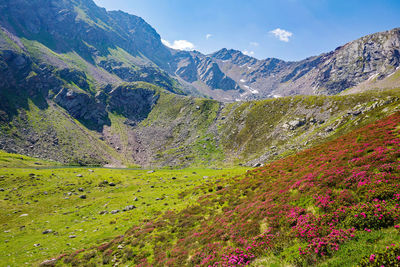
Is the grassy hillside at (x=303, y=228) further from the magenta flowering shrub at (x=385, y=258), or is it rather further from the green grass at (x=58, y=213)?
the green grass at (x=58, y=213)

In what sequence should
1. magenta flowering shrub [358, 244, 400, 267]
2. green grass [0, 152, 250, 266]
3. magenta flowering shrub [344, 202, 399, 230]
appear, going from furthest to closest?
green grass [0, 152, 250, 266] → magenta flowering shrub [344, 202, 399, 230] → magenta flowering shrub [358, 244, 400, 267]

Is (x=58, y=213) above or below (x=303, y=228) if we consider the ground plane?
below

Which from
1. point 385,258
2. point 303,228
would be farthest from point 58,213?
point 385,258

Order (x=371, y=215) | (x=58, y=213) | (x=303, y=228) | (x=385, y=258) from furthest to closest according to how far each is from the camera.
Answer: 1. (x=58, y=213)
2. (x=303, y=228)
3. (x=371, y=215)
4. (x=385, y=258)

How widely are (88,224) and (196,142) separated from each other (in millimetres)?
133802

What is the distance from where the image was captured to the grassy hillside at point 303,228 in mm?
11094

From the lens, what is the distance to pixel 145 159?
18238cm

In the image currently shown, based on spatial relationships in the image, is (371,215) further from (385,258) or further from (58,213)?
(58,213)

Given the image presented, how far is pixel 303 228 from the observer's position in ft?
46.1

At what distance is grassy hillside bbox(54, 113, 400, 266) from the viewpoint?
437 inches

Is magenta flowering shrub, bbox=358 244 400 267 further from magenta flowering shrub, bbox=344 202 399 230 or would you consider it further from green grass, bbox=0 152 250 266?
green grass, bbox=0 152 250 266

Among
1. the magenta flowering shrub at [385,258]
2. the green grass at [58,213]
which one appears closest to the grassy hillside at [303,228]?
the magenta flowering shrub at [385,258]

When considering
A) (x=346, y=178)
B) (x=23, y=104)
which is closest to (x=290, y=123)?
(x=346, y=178)

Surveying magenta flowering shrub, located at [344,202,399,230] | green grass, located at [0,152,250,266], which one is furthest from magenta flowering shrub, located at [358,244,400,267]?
green grass, located at [0,152,250,266]
